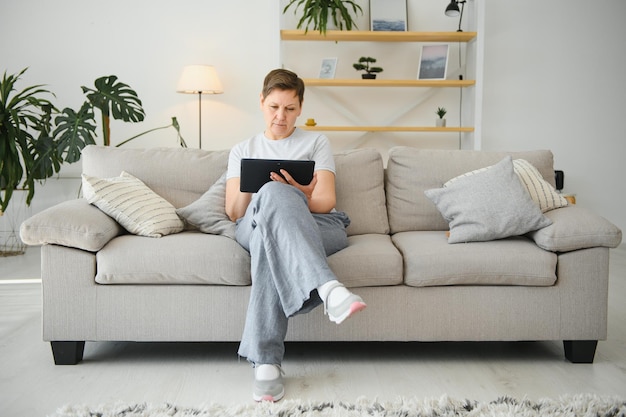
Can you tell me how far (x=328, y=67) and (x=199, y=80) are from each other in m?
1.03

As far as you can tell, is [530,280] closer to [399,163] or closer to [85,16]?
[399,163]

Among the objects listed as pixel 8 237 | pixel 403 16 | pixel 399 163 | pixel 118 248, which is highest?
pixel 403 16

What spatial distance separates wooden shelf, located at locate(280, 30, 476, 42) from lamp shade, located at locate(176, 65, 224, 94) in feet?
2.04

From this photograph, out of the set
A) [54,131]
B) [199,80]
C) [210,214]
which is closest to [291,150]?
[210,214]

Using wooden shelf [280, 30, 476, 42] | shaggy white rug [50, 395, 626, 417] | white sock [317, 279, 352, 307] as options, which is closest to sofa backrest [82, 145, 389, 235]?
white sock [317, 279, 352, 307]

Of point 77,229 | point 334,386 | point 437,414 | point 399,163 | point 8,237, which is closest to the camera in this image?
point 437,414

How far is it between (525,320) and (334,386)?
77 centimetres

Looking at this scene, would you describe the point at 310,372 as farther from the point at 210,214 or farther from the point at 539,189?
the point at 539,189

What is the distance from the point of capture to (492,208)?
2469mm

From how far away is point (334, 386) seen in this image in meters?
2.14

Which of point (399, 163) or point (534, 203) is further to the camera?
point (399, 163)

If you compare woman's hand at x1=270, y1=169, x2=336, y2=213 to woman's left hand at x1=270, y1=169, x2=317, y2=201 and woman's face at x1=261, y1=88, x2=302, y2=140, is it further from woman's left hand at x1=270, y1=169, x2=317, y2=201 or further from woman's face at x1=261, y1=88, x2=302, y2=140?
woman's face at x1=261, y1=88, x2=302, y2=140

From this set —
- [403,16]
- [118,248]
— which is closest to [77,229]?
[118,248]

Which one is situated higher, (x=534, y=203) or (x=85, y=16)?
(x=85, y=16)
